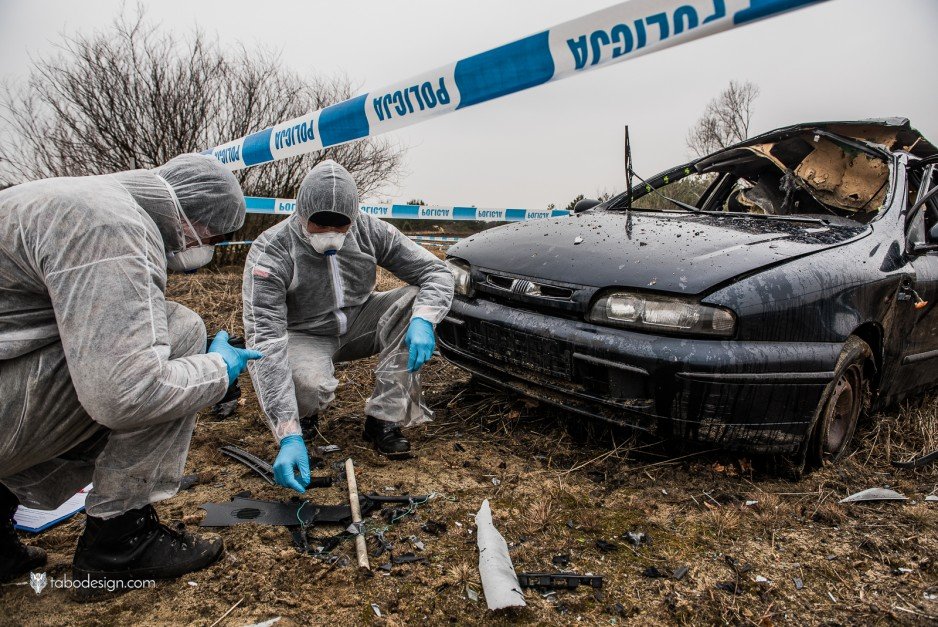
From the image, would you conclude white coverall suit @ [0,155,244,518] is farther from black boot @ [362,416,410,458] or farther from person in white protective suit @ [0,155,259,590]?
black boot @ [362,416,410,458]

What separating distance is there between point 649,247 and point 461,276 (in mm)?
945

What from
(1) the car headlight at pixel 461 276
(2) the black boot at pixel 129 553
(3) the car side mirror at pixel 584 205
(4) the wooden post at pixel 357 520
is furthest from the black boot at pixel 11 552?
(3) the car side mirror at pixel 584 205

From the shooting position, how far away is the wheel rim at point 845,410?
266 cm

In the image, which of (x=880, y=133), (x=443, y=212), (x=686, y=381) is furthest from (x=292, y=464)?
(x=443, y=212)

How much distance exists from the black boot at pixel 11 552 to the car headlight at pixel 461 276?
1.94 m

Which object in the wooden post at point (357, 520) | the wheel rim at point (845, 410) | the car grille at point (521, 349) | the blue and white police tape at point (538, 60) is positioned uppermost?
the blue and white police tape at point (538, 60)

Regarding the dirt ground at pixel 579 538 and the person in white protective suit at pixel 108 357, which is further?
the dirt ground at pixel 579 538

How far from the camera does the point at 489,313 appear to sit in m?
2.78

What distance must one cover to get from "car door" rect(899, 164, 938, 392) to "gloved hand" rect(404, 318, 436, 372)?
2140 mm

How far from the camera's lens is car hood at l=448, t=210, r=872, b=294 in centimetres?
233

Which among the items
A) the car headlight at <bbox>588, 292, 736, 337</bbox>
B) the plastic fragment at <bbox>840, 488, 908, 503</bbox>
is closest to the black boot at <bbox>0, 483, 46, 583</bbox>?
the car headlight at <bbox>588, 292, 736, 337</bbox>

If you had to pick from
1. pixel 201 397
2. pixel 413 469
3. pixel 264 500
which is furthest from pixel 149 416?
pixel 413 469

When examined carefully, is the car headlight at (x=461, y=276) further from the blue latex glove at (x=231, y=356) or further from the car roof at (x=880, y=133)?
the car roof at (x=880, y=133)

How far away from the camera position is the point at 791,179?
364 cm
